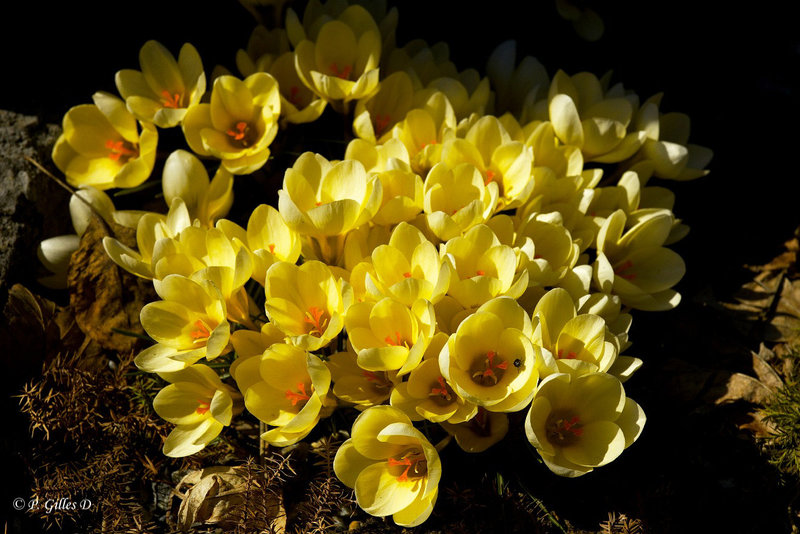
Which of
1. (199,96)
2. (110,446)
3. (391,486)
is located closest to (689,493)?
(391,486)

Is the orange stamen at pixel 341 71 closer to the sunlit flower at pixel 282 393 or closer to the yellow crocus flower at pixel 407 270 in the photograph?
the yellow crocus flower at pixel 407 270

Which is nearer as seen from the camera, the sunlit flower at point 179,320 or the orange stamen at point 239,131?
the sunlit flower at point 179,320

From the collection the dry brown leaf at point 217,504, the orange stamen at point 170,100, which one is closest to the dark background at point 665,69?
the orange stamen at point 170,100

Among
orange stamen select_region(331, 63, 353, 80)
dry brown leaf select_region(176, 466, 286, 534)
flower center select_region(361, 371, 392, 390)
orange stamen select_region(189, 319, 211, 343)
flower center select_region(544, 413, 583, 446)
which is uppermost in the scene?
orange stamen select_region(331, 63, 353, 80)

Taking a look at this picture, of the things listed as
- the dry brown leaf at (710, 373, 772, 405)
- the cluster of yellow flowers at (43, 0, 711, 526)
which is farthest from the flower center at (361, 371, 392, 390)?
the dry brown leaf at (710, 373, 772, 405)

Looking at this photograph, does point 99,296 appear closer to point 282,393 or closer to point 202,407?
point 202,407

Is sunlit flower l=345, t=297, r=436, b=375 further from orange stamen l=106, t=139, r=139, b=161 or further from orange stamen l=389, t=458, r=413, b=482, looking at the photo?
orange stamen l=106, t=139, r=139, b=161

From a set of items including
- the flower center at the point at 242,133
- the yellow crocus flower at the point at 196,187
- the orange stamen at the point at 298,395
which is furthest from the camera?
the flower center at the point at 242,133

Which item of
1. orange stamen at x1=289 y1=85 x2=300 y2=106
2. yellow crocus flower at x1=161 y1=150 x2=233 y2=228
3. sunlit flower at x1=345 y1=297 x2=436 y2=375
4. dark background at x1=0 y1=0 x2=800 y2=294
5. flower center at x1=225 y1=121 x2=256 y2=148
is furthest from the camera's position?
dark background at x1=0 y1=0 x2=800 y2=294
